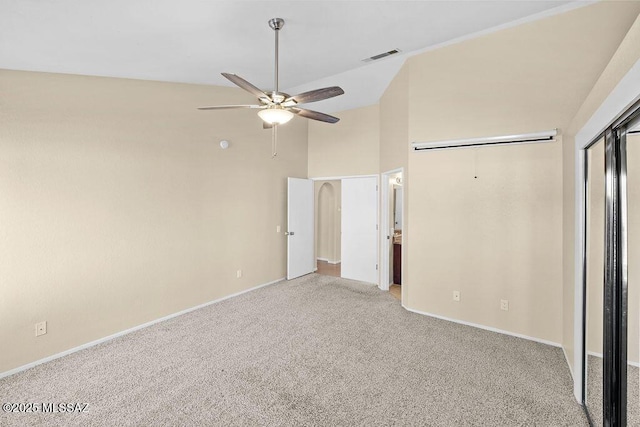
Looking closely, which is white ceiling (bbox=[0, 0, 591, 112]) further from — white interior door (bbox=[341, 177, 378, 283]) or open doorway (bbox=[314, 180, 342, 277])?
open doorway (bbox=[314, 180, 342, 277])

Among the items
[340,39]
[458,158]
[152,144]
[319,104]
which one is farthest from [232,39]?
[458,158]

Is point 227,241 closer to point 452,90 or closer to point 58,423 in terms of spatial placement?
point 58,423

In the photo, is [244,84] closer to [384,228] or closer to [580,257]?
[580,257]

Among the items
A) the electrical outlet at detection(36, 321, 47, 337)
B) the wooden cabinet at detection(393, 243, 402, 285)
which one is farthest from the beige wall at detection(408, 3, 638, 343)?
the electrical outlet at detection(36, 321, 47, 337)

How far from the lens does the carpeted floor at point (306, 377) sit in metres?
1.98

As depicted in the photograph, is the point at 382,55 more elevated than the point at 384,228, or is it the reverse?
the point at 382,55

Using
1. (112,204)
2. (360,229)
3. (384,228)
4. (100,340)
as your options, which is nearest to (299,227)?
(360,229)

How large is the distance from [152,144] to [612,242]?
13.7 feet

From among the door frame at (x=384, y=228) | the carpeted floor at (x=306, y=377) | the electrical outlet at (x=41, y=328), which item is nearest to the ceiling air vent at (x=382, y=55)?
the door frame at (x=384, y=228)

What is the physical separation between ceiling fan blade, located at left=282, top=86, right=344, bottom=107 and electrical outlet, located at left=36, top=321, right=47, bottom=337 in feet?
9.84

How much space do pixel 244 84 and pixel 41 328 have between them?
2905 mm

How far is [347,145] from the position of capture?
5.32 metres

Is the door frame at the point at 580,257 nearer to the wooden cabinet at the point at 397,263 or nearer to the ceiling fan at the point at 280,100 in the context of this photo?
the ceiling fan at the point at 280,100

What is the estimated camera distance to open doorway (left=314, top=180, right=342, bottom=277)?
6.94 meters
